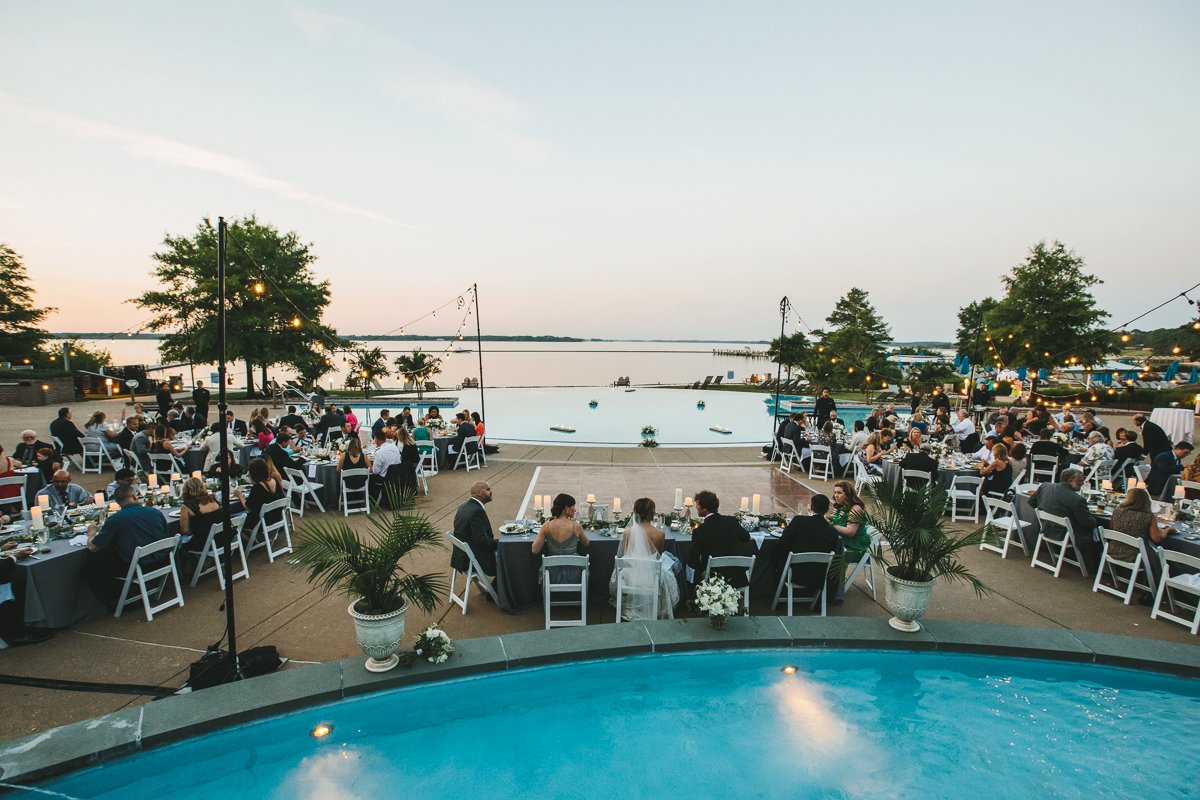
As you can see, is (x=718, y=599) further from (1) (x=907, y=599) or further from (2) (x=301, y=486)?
(2) (x=301, y=486)

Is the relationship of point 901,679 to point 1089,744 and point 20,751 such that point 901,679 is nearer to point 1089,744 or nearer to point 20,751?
point 1089,744

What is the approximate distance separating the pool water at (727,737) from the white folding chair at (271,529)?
3.41 metres

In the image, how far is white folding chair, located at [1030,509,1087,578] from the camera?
21.1ft

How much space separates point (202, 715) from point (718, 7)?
17.8 metres

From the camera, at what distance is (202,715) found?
372 centimetres

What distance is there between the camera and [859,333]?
42219 millimetres

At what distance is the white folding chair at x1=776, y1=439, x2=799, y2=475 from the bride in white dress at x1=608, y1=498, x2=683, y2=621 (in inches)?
329

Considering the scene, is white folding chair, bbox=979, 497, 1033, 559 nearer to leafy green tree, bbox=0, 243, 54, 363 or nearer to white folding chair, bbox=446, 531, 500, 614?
white folding chair, bbox=446, 531, 500, 614

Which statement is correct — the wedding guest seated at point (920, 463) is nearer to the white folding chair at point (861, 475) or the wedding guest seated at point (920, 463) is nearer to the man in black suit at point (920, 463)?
the man in black suit at point (920, 463)

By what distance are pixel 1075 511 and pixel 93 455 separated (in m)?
18.9

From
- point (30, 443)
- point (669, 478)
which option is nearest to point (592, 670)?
point (669, 478)

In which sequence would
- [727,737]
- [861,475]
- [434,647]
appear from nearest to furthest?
[727,737], [434,647], [861,475]

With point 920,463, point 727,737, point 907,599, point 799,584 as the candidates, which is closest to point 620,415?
point 920,463

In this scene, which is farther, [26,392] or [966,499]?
[26,392]
